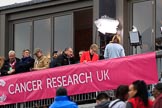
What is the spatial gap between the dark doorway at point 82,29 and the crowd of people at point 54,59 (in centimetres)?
277

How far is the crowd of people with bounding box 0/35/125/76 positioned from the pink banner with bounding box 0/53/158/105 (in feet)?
1.97

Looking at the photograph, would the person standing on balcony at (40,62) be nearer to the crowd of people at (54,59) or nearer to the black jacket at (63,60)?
the crowd of people at (54,59)

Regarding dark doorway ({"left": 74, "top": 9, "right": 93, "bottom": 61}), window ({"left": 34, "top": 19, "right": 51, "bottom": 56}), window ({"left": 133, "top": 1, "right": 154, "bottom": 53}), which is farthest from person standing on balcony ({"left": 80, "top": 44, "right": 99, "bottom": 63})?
window ({"left": 34, "top": 19, "right": 51, "bottom": 56})

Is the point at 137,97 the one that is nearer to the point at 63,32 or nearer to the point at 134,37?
the point at 134,37

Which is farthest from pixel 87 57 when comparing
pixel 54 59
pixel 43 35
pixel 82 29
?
pixel 43 35

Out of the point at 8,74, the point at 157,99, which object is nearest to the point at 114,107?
the point at 157,99

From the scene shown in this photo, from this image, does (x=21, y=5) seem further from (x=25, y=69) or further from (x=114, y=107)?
(x=114, y=107)

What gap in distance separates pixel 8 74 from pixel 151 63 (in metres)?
5.42

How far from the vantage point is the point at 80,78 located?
56.1 ft

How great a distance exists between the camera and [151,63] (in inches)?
612

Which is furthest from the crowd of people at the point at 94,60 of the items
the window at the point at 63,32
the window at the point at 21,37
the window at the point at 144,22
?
Result: the window at the point at 21,37

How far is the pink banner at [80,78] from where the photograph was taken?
1572 cm

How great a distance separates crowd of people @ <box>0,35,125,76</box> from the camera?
58.9ft

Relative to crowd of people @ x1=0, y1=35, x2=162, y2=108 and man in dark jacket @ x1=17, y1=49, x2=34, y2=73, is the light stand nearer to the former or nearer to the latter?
crowd of people @ x1=0, y1=35, x2=162, y2=108
